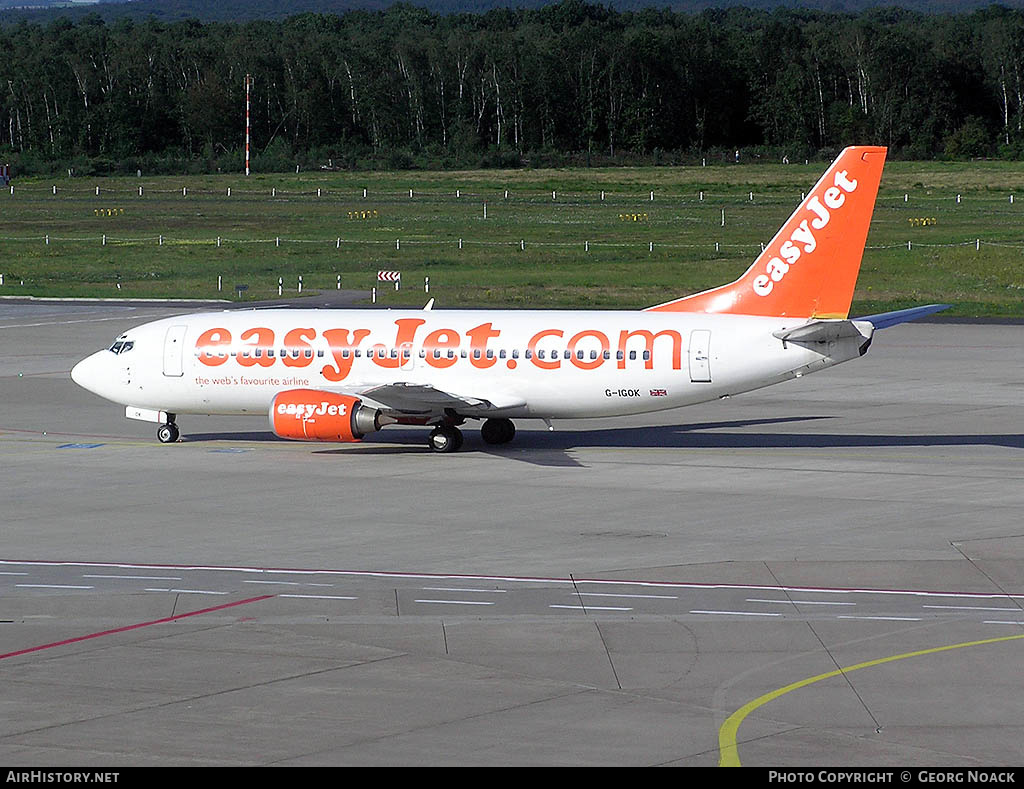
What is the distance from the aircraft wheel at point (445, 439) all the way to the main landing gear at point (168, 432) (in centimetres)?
841

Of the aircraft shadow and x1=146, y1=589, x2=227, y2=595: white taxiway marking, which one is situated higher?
x1=146, y1=589, x2=227, y2=595: white taxiway marking

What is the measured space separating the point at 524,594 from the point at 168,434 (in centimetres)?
2171

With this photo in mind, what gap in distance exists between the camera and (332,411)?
42062 millimetres

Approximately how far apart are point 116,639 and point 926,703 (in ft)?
41.7

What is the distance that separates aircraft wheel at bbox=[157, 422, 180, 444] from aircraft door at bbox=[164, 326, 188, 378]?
210cm

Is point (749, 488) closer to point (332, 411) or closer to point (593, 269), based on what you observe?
point (332, 411)

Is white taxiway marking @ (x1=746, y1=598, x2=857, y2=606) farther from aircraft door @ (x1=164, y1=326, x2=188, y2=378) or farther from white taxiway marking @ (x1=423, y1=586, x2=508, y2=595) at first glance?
aircraft door @ (x1=164, y1=326, x2=188, y2=378)

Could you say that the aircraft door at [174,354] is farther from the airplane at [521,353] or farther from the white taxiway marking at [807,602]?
the white taxiway marking at [807,602]

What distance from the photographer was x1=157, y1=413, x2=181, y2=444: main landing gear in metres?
46.9

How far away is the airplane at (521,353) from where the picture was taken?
137 ft

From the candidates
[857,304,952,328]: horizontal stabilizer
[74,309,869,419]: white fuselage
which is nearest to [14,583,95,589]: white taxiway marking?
[74,309,869,419]: white fuselage

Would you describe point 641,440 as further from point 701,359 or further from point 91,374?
point 91,374

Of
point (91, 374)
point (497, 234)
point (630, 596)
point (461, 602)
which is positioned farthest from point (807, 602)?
point (497, 234)

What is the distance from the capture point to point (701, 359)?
41969 mm
